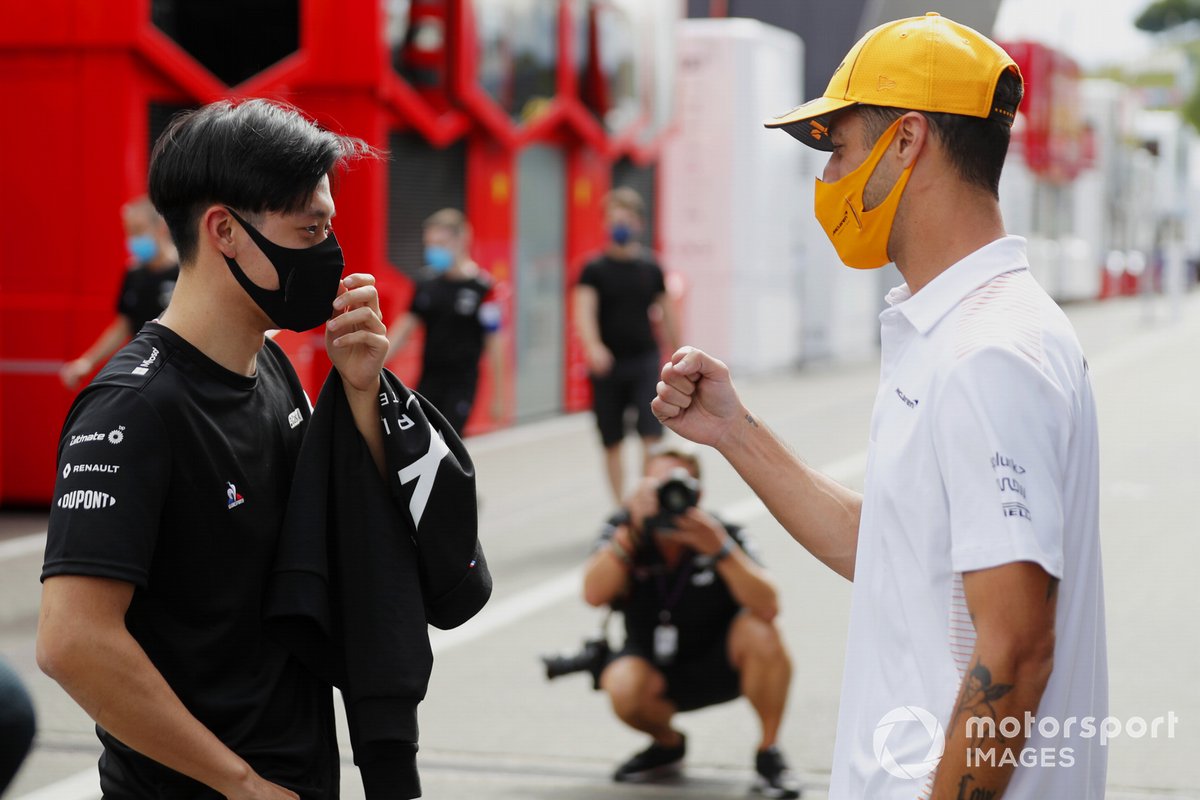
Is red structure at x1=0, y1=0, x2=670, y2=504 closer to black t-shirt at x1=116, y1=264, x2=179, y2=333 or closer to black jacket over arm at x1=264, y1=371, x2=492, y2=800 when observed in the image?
black t-shirt at x1=116, y1=264, x2=179, y2=333

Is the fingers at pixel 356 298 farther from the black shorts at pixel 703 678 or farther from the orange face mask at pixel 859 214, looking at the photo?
the black shorts at pixel 703 678

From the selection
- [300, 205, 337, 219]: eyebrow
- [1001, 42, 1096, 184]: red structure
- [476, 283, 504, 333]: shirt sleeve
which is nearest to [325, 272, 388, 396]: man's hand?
[300, 205, 337, 219]: eyebrow

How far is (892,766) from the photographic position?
217cm

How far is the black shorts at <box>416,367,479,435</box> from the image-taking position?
9914 millimetres

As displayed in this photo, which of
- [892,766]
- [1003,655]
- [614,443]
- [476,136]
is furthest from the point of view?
[476,136]

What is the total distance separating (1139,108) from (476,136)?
2245 inches

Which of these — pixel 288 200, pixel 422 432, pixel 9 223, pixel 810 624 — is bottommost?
pixel 810 624

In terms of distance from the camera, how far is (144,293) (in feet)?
30.5

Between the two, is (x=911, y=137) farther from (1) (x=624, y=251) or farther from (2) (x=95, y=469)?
(1) (x=624, y=251)

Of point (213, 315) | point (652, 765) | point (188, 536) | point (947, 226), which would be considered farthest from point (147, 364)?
point (652, 765)

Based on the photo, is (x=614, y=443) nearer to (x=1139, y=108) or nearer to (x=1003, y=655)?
(x=1003, y=655)

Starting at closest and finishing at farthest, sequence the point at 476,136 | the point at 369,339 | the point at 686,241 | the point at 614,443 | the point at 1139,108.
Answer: the point at 369,339 → the point at 614,443 → the point at 476,136 → the point at 686,241 → the point at 1139,108

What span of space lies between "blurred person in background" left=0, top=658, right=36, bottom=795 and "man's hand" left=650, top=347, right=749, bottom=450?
1.21 metres

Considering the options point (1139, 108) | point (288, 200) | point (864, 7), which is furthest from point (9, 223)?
point (1139, 108)
